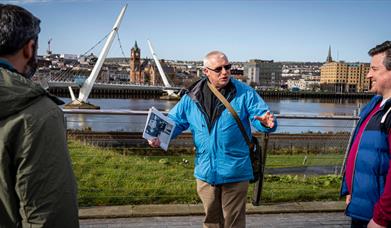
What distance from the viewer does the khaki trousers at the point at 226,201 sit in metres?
2.76

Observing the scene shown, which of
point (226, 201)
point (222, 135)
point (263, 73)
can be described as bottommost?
point (226, 201)

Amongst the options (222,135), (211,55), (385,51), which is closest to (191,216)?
(222,135)

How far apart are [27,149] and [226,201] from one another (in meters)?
1.81

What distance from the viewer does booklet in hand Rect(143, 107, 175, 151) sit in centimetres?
288

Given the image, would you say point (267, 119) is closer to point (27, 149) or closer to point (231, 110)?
point (231, 110)

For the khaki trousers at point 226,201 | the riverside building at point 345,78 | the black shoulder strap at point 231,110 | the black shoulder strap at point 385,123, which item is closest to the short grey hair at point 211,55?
the black shoulder strap at point 231,110

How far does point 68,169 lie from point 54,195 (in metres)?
0.09

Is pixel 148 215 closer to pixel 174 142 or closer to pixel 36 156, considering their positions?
pixel 36 156

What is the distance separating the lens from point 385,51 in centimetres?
200

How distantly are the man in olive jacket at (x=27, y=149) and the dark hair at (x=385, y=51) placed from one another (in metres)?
1.52

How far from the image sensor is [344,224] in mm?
3775

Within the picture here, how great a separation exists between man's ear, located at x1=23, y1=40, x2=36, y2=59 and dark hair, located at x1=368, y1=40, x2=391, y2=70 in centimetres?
158

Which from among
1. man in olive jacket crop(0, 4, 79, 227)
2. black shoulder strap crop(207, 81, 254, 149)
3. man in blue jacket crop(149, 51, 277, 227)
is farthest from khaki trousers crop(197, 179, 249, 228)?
man in olive jacket crop(0, 4, 79, 227)

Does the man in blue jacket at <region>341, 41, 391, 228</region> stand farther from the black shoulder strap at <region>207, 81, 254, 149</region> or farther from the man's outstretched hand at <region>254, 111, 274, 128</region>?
the black shoulder strap at <region>207, 81, 254, 149</region>
